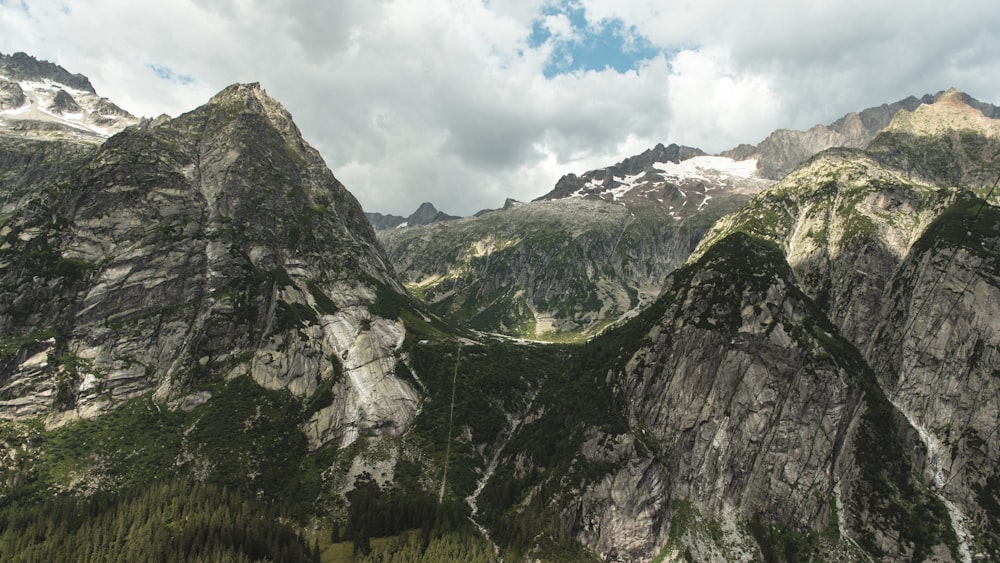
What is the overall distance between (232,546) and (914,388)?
647 ft

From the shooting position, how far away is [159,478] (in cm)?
15962

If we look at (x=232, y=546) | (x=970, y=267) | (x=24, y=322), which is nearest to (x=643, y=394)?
(x=970, y=267)

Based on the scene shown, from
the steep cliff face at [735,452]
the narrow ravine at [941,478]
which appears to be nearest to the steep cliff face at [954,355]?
the narrow ravine at [941,478]

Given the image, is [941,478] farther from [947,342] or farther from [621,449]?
[621,449]

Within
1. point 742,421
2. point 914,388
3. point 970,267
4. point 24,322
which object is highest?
point 970,267

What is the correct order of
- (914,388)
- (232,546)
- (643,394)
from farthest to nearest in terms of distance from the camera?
(643,394) → (914,388) → (232,546)

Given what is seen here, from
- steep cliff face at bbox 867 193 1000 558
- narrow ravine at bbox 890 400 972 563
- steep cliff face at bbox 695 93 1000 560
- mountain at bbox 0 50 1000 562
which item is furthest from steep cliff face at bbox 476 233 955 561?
steep cliff face at bbox 867 193 1000 558

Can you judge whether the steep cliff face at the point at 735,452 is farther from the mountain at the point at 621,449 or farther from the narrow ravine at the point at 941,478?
the narrow ravine at the point at 941,478

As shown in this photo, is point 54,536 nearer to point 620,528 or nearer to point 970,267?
point 620,528

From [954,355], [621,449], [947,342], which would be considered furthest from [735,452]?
[947,342]

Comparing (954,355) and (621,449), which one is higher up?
(954,355)

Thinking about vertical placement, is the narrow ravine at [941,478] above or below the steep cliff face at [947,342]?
below

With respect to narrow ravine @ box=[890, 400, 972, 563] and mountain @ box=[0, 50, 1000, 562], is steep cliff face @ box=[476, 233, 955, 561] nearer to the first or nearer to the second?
mountain @ box=[0, 50, 1000, 562]

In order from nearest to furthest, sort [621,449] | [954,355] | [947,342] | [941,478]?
[941,478], [954,355], [947,342], [621,449]
